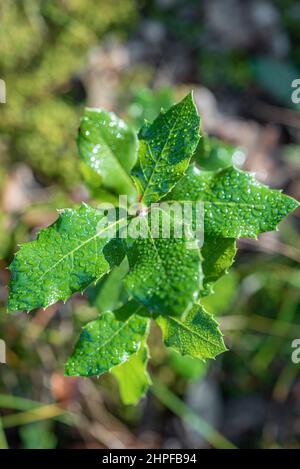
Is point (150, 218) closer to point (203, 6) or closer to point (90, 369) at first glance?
point (90, 369)

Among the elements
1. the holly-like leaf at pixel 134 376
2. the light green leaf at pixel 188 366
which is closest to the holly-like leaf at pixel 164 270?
the holly-like leaf at pixel 134 376

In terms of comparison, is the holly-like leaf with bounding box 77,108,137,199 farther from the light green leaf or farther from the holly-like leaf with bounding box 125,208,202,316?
the light green leaf

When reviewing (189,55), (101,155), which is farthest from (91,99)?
(101,155)

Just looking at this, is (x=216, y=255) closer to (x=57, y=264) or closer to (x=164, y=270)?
(x=164, y=270)

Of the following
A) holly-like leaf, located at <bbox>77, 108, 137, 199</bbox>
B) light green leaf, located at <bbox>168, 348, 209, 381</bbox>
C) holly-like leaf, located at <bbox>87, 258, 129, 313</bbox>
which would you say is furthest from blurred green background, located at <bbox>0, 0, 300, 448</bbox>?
holly-like leaf, located at <bbox>87, 258, 129, 313</bbox>

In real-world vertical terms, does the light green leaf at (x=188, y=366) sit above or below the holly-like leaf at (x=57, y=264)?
below

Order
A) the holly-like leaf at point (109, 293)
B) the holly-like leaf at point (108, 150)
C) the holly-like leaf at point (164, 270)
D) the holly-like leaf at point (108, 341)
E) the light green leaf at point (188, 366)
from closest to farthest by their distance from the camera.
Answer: the holly-like leaf at point (164, 270)
the holly-like leaf at point (108, 341)
the holly-like leaf at point (108, 150)
the holly-like leaf at point (109, 293)
the light green leaf at point (188, 366)

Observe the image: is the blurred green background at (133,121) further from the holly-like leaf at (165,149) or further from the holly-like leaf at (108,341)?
the holly-like leaf at (108,341)
